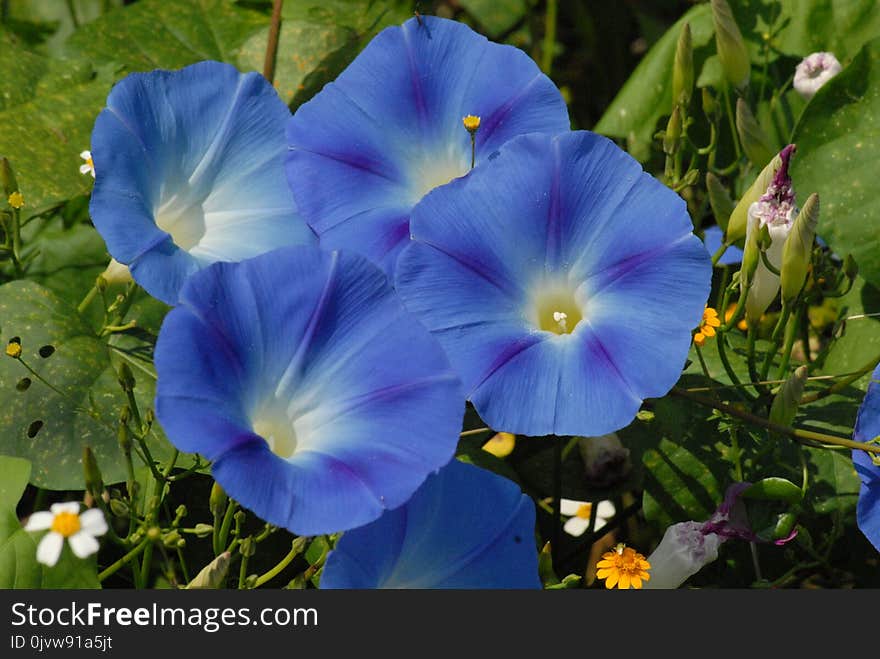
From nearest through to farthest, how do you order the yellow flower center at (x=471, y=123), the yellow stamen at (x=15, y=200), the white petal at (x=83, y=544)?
the white petal at (x=83, y=544)
the yellow flower center at (x=471, y=123)
the yellow stamen at (x=15, y=200)

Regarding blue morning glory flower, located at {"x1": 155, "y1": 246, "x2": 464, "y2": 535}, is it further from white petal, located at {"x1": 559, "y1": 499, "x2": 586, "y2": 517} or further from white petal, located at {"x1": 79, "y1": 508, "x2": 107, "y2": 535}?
white petal, located at {"x1": 559, "y1": 499, "x2": 586, "y2": 517}

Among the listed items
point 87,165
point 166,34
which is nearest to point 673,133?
point 87,165

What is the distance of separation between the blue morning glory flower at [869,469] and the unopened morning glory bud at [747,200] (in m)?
0.26

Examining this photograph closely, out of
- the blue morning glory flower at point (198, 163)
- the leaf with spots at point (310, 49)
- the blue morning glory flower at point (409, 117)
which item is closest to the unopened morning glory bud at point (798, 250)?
the blue morning glory flower at point (409, 117)

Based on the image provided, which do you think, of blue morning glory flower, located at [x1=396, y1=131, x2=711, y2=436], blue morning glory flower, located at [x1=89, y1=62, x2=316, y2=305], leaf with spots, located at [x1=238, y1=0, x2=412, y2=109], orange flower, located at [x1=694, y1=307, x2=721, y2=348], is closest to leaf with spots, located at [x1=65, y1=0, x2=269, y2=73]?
leaf with spots, located at [x1=238, y1=0, x2=412, y2=109]

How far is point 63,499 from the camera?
179cm

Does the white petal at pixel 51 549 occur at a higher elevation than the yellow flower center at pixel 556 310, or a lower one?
lower

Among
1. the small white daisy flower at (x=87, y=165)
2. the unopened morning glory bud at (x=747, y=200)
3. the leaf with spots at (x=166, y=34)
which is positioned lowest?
the unopened morning glory bud at (x=747, y=200)

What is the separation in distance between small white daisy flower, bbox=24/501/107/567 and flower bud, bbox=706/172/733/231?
0.91 metres

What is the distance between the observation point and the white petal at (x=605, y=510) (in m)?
1.84

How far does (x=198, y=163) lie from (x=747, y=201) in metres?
0.73

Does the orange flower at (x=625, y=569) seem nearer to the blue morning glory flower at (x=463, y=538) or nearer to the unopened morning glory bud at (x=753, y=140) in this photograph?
the blue morning glory flower at (x=463, y=538)

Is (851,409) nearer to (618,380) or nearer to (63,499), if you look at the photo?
(618,380)

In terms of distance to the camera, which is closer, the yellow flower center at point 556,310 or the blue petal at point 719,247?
the yellow flower center at point 556,310
